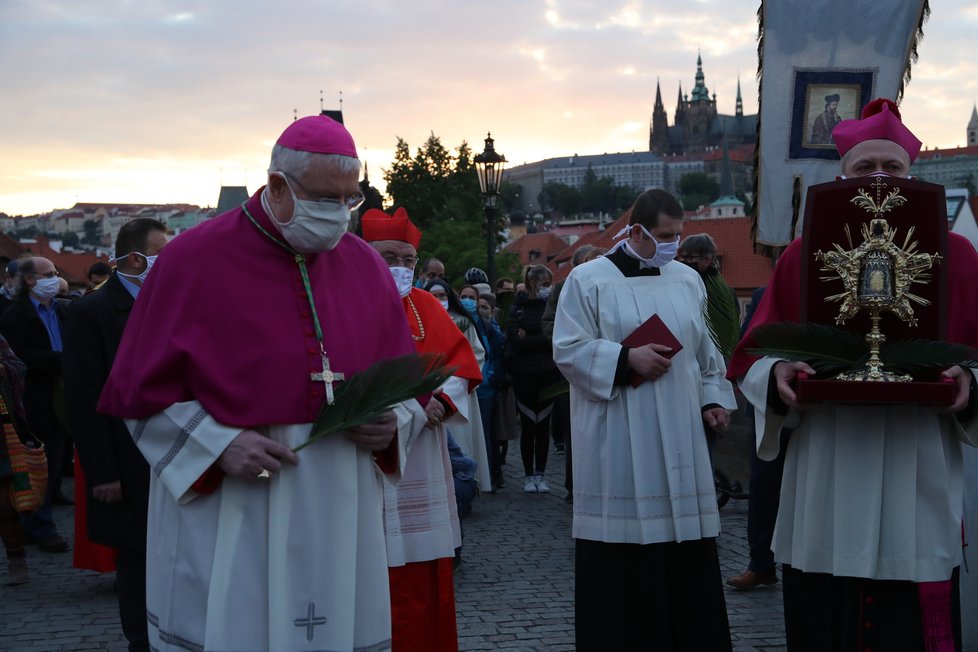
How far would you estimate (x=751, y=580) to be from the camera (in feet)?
24.2

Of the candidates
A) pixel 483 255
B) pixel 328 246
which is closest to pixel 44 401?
pixel 328 246

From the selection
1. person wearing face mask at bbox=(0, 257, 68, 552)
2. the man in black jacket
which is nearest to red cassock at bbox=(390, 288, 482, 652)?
the man in black jacket

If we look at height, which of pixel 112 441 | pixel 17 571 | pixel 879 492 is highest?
pixel 879 492

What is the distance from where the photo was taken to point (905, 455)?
4.01 m

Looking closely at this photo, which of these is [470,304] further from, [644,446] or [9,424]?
[644,446]

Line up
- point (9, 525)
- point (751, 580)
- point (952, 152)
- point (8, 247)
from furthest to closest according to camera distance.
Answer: point (952, 152) < point (8, 247) < point (9, 525) < point (751, 580)

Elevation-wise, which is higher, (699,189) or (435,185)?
(699,189)

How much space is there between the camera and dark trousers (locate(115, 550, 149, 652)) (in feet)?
17.5

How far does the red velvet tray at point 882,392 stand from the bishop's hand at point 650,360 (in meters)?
1.68

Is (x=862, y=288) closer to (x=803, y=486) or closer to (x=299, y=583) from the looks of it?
(x=803, y=486)

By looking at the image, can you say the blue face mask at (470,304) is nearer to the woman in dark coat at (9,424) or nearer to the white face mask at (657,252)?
the woman in dark coat at (9,424)

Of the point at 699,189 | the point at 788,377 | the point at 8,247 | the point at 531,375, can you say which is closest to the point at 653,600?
the point at 788,377

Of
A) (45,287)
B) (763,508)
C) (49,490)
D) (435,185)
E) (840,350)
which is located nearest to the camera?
(840,350)

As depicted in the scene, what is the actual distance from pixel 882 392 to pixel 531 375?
8.37 metres
